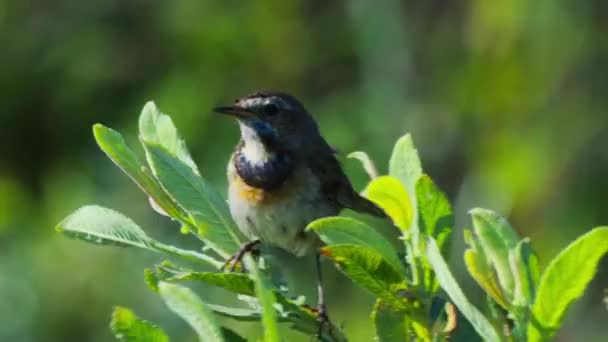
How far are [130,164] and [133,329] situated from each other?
16.1 inches

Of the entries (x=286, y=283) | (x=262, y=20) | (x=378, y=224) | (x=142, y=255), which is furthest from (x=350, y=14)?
(x=286, y=283)

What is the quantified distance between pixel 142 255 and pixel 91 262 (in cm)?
18

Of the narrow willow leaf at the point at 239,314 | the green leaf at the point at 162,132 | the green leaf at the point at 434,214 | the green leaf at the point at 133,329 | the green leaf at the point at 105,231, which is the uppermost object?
the green leaf at the point at 162,132

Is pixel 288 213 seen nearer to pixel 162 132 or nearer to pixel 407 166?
pixel 162 132

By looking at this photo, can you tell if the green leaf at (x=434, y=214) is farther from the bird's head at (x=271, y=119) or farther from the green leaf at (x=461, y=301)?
the bird's head at (x=271, y=119)

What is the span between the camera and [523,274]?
4.85 feet

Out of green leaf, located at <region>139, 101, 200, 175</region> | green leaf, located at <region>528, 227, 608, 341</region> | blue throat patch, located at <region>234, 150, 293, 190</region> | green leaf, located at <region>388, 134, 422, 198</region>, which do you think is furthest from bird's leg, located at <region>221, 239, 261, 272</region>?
blue throat patch, located at <region>234, 150, 293, 190</region>

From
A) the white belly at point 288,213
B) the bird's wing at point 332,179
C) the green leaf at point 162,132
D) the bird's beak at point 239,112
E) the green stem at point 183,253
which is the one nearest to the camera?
the green stem at point 183,253

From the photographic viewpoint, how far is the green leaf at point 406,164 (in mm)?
1658

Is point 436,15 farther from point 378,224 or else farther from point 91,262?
point 91,262

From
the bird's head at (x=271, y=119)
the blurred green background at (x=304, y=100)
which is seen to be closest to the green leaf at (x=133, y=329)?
the bird's head at (x=271, y=119)

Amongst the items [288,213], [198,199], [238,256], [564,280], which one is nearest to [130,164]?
[198,199]

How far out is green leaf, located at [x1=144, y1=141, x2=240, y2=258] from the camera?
167cm

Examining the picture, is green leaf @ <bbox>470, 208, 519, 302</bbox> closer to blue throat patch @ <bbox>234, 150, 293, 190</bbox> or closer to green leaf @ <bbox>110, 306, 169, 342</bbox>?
green leaf @ <bbox>110, 306, 169, 342</bbox>
